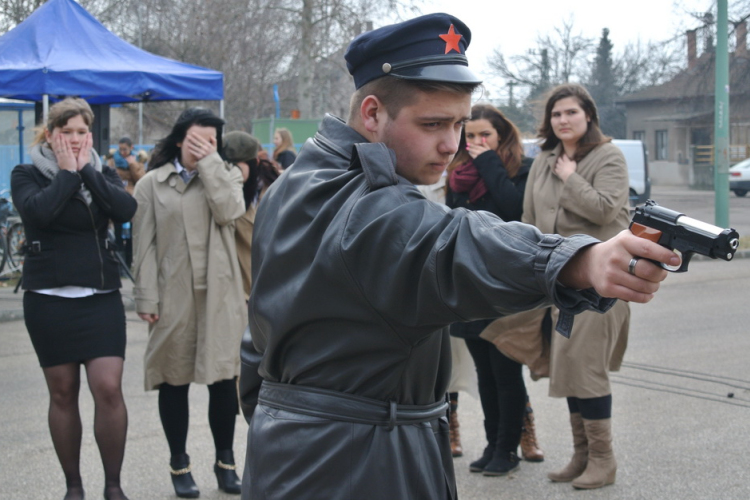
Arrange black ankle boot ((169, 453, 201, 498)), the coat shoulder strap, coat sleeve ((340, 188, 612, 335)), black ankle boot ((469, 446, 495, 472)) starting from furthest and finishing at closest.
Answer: black ankle boot ((469, 446, 495, 472)) → black ankle boot ((169, 453, 201, 498)) → the coat shoulder strap → coat sleeve ((340, 188, 612, 335))

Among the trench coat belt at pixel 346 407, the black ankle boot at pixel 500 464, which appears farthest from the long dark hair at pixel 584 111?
the trench coat belt at pixel 346 407

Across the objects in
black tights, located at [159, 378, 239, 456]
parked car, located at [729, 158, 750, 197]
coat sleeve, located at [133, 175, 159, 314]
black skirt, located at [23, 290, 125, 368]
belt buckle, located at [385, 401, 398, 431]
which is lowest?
black tights, located at [159, 378, 239, 456]

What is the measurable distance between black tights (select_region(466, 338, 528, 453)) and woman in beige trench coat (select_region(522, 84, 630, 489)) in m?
0.29

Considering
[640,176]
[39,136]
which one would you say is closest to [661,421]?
[39,136]

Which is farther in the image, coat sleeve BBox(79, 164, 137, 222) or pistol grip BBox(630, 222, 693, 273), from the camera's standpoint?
coat sleeve BBox(79, 164, 137, 222)

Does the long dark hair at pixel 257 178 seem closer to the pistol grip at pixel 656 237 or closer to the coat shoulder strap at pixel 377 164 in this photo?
the coat shoulder strap at pixel 377 164

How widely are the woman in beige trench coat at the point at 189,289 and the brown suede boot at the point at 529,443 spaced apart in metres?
1.62

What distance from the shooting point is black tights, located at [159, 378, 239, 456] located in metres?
4.76

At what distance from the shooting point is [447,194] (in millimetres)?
5348

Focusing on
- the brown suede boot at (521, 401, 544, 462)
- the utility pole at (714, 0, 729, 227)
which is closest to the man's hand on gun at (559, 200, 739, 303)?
the brown suede boot at (521, 401, 544, 462)

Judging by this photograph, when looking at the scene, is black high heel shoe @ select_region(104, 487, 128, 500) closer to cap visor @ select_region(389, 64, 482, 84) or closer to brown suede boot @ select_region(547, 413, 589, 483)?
brown suede boot @ select_region(547, 413, 589, 483)

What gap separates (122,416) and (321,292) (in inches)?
115

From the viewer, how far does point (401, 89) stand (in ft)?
6.51

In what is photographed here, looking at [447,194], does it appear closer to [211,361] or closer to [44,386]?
[211,361]
